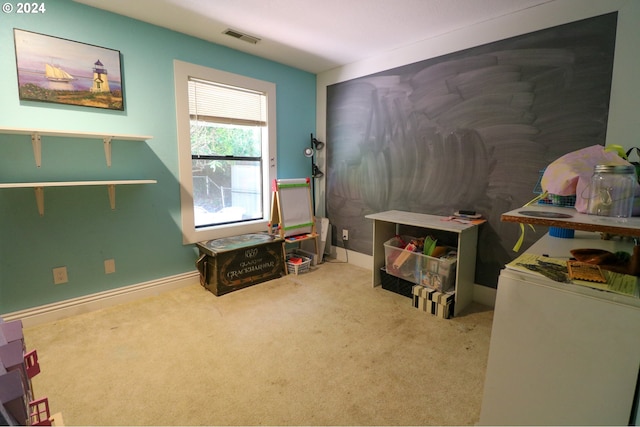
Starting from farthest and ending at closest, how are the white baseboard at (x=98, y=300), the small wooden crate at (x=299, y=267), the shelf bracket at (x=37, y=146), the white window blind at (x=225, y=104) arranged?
the small wooden crate at (x=299, y=267) < the white window blind at (x=225, y=104) < the white baseboard at (x=98, y=300) < the shelf bracket at (x=37, y=146)

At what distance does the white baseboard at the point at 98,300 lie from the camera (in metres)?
2.21

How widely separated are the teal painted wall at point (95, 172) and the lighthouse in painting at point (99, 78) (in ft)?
0.46

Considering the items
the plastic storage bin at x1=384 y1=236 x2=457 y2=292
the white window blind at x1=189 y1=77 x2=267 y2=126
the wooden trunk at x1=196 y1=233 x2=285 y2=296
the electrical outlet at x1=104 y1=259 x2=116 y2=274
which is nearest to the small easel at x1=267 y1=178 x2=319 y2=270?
the wooden trunk at x1=196 y1=233 x2=285 y2=296

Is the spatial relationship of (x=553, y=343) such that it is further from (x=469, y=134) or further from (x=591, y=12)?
(x=591, y=12)

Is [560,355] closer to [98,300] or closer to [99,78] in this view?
[98,300]

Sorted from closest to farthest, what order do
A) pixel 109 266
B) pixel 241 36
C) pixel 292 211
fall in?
pixel 109 266, pixel 241 36, pixel 292 211

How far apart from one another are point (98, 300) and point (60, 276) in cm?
34

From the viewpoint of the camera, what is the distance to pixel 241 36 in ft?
9.12

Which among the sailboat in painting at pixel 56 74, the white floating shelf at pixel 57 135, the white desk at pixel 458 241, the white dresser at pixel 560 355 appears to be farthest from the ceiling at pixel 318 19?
the white dresser at pixel 560 355

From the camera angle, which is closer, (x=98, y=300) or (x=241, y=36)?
(x=98, y=300)

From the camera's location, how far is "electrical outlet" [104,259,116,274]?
98.7 inches

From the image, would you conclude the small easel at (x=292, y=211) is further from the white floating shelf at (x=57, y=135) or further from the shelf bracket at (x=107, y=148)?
the shelf bracket at (x=107, y=148)

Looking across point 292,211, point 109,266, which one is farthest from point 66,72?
point 292,211

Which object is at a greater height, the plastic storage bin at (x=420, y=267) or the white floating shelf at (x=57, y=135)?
the white floating shelf at (x=57, y=135)
